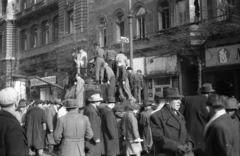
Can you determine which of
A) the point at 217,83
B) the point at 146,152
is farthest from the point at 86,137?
the point at 217,83

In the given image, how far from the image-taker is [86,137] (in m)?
6.73

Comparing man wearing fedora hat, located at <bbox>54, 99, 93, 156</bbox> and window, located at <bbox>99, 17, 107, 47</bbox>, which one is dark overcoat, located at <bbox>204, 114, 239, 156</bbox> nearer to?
man wearing fedora hat, located at <bbox>54, 99, 93, 156</bbox>

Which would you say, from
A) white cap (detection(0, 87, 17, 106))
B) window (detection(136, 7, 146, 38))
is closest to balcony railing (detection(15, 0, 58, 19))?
window (detection(136, 7, 146, 38))

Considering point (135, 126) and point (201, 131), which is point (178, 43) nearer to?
point (135, 126)

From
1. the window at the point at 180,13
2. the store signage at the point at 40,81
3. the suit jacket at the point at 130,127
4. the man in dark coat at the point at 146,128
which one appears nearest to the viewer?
the suit jacket at the point at 130,127

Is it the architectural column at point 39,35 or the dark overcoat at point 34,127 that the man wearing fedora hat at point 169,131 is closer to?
the dark overcoat at point 34,127

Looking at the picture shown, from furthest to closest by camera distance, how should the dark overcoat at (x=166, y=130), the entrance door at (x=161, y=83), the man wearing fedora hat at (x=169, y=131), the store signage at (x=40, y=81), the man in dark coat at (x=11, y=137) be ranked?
the store signage at (x=40, y=81) → the entrance door at (x=161, y=83) → the dark overcoat at (x=166, y=130) → the man wearing fedora hat at (x=169, y=131) → the man in dark coat at (x=11, y=137)

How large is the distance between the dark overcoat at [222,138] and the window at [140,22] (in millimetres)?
23606

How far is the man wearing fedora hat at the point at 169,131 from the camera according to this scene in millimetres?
4977

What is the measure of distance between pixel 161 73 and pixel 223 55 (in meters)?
5.06

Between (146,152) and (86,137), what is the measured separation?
4.82m

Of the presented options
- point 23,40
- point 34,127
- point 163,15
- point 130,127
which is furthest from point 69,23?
point 130,127

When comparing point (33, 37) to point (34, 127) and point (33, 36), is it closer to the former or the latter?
point (33, 36)

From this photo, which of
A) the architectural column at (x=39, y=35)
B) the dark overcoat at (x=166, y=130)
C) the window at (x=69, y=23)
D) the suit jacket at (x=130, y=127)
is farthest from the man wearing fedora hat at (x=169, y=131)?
the architectural column at (x=39, y=35)
